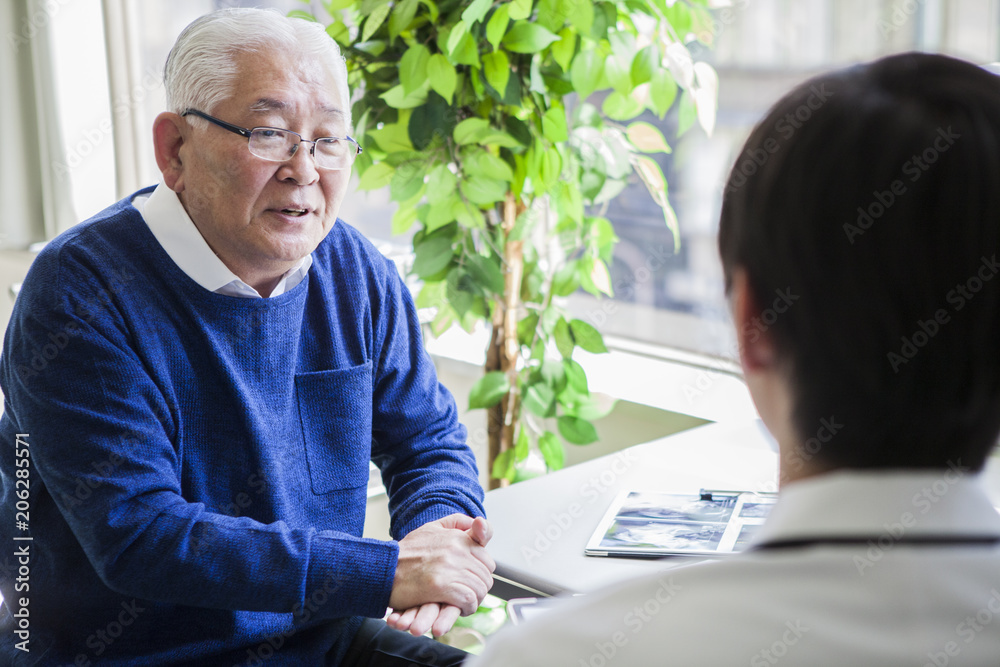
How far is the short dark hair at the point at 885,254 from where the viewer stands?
537 millimetres

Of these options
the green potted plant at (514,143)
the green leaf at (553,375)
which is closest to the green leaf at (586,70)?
the green potted plant at (514,143)

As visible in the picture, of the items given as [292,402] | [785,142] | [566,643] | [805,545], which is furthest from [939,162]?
[292,402]

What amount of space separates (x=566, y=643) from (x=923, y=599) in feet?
0.65

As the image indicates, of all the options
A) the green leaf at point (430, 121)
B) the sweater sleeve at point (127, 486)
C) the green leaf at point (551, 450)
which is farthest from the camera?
the green leaf at point (551, 450)

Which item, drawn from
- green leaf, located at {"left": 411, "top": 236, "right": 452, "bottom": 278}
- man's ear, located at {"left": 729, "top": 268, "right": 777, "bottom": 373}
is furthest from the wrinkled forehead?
man's ear, located at {"left": 729, "top": 268, "right": 777, "bottom": 373}

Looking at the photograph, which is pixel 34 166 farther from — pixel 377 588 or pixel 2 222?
pixel 377 588

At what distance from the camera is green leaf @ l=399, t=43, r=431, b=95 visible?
5.97 ft

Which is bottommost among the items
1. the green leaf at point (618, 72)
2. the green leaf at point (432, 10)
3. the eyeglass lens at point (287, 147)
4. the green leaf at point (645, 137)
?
the green leaf at point (645, 137)

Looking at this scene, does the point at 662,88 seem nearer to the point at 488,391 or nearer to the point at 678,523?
the point at 488,391

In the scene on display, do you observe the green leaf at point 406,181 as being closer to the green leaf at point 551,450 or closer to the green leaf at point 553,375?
the green leaf at point 553,375

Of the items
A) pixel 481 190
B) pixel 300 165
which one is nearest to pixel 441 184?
pixel 481 190

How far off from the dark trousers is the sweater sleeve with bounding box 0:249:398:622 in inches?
7.1

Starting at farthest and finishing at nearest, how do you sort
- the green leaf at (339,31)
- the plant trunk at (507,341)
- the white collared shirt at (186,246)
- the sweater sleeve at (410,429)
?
1. the plant trunk at (507,341)
2. the green leaf at (339,31)
3. the sweater sleeve at (410,429)
4. the white collared shirt at (186,246)

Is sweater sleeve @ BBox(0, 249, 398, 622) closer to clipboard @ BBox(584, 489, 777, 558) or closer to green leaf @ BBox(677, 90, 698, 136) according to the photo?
clipboard @ BBox(584, 489, 777, 558)
